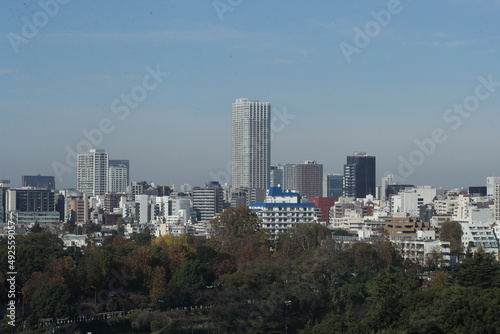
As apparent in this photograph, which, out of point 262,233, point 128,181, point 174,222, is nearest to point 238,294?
point 262,233

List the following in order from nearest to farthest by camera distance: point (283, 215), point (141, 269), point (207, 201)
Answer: point (141, 269)
point (283, 215)
point (207, 201)

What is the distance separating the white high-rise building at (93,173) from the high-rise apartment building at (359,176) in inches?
1053

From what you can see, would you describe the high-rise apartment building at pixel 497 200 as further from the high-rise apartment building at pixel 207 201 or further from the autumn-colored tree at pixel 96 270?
the autumn-colored tree at pixel 96 270

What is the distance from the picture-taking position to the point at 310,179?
287ft

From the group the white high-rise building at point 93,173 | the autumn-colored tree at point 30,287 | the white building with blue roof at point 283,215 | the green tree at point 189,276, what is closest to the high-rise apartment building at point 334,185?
the white high-rise building at point 93,173

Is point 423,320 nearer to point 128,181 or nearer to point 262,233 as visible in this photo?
point 262,233

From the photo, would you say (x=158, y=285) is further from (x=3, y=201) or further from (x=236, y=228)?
(x=3, y=201)

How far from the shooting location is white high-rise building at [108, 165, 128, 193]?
9631cm

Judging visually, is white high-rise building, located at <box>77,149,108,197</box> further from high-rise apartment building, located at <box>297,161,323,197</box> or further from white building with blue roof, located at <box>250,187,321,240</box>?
white building with blue roof, located at <box>250,187,321,240</box>

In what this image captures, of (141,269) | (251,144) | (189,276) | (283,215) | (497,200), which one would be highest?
(251,144)

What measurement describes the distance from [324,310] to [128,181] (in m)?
77.2

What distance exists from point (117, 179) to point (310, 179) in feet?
73.8

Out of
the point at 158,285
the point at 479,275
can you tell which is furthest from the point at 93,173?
the point at 479,275

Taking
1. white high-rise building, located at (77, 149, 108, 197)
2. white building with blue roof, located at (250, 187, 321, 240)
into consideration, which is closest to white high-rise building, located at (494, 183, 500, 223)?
white building with blue roof, located at (250, 187, 321, 240)
